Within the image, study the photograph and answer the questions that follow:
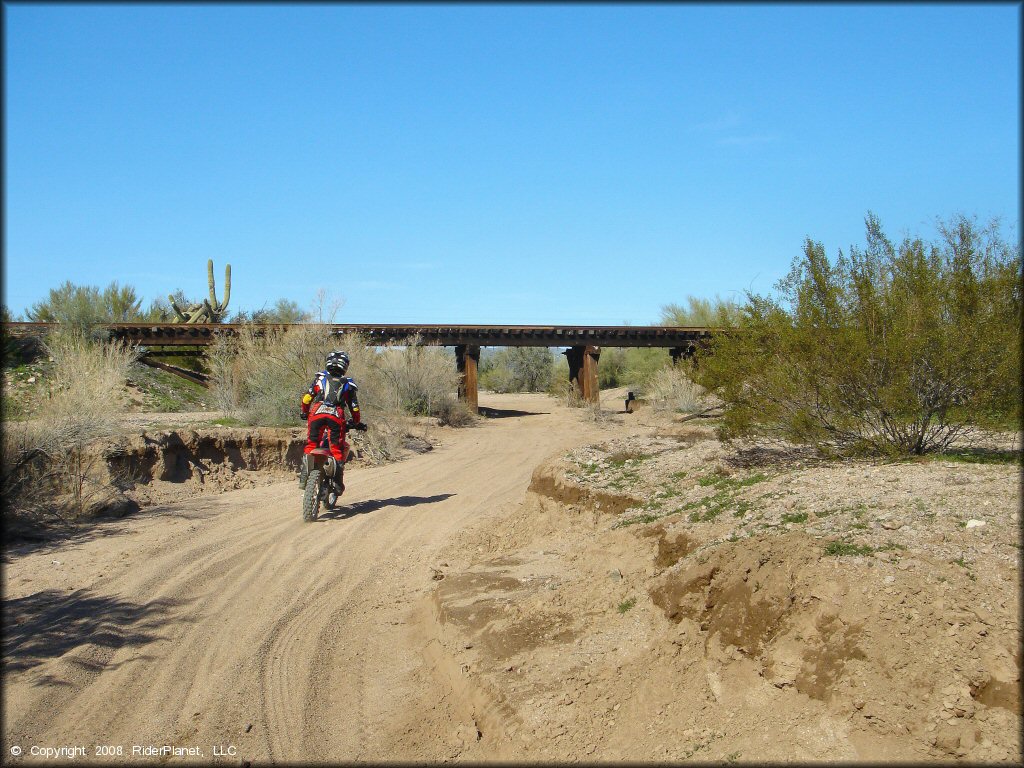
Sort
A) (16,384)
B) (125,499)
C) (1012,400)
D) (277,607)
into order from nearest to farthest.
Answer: (277,607) → (1012,400) → (125,499) → (16,384)

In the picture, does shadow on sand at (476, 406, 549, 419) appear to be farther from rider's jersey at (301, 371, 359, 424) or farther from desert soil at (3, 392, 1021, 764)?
desert soil at (3, 392, 1021, 764)

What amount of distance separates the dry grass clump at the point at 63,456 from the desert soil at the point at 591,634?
109 cm

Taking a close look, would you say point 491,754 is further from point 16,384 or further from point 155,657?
point 16,384

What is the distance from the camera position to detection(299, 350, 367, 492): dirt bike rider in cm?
A: 1030

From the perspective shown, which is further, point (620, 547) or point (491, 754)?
point (620, 547)

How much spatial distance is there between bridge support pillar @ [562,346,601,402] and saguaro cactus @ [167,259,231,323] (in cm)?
1423

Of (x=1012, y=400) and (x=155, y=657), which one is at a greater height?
(x=1012, y=400)

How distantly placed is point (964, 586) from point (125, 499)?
9.78 metres

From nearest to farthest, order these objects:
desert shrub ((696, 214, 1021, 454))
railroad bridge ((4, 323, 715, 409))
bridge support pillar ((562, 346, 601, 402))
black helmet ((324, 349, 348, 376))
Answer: desert shrub ((696, 214, 1021, 454))
black helmet ((324, 349, 348, 376))
railroad bridge ((4, 323, 715, 409))
bridge support pillar ((562, 346, 601, 402))

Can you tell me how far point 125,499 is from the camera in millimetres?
10445

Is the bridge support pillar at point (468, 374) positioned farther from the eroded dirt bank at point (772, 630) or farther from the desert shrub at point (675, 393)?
the eroded dirt bank at point (772, 630)

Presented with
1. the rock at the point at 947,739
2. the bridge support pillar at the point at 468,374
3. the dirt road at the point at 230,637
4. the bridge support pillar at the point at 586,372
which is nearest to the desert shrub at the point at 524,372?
the bridge support pillar at the point at 586,372

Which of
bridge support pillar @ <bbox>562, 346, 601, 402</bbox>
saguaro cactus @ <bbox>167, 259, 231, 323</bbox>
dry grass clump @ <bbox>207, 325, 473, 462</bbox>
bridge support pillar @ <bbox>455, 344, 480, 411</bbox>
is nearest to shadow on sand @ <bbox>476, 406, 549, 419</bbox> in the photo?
bridge support pillar @ <bbox>455, 344, 480, 411</bbox>

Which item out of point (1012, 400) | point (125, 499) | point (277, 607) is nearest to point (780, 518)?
point (1012, 400)
